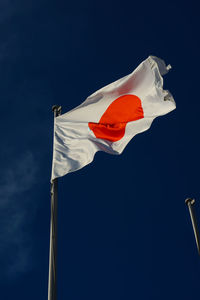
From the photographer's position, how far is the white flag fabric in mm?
14172

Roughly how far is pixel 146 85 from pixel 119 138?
78.7 inches

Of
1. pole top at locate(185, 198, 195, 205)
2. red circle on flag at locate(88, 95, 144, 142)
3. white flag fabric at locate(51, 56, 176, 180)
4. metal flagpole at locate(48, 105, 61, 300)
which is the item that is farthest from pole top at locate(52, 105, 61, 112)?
pole top at locate(185, 198, 195, 205)

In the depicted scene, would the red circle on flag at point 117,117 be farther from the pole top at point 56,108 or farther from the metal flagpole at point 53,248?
the metal flagpole at point 53,248

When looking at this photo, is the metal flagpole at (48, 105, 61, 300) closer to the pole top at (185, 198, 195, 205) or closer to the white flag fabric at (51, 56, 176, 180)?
the white flag fabric at (51, 56, 176, 180)

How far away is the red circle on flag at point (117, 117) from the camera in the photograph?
15.0 m

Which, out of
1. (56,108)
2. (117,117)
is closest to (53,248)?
(56,108)

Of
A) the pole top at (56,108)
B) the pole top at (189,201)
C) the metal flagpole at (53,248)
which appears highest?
the pole top at (56,108)

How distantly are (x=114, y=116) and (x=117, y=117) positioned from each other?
0.37ft

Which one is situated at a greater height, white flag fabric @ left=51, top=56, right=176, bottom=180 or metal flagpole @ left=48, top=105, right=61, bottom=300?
white flag fabric @ left=51, top=56, right=176, bottom=180

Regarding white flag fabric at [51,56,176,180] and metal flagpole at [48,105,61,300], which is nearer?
metal flagpole at [48,105,61,300]

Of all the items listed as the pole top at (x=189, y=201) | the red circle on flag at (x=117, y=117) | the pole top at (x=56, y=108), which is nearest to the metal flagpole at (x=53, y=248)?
the pole top at (x=56, y=108)

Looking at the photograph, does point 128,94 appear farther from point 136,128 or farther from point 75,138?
point 75,138

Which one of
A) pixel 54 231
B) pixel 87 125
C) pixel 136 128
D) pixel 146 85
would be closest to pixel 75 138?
pixel 87 125

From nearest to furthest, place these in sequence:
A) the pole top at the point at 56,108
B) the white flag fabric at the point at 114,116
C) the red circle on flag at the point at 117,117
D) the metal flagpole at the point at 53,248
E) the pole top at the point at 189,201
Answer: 1. the metal flagpole at the point at 53,248
2. the white flag fabric at the point at 114,116
3. the pole top at the point at 56,108
4. the red circle on flag at the point at 117,117
5. the pole top at the point at 189,201
